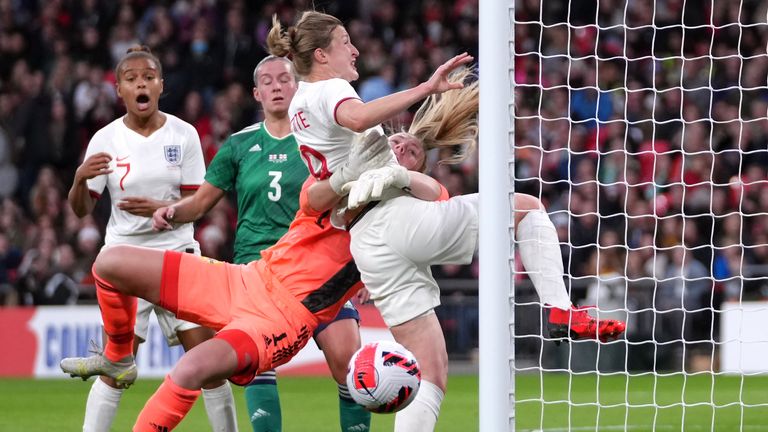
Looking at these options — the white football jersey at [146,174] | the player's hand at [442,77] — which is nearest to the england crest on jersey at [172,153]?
the white football jersey at [146,174]

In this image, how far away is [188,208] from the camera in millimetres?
6223

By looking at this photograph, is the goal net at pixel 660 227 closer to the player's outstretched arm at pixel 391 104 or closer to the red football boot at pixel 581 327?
the red football boot at pixel 581 327

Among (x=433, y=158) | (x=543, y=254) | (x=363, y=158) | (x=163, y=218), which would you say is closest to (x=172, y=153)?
(x=163, y=218)

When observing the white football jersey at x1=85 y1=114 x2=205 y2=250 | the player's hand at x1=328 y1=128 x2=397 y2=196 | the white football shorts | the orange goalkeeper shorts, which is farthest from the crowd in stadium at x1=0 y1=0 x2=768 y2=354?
the orange goalkeeper shorts

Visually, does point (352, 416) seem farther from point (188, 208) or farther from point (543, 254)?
point (543, 254)

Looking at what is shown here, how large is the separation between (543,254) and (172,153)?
2.27 metres

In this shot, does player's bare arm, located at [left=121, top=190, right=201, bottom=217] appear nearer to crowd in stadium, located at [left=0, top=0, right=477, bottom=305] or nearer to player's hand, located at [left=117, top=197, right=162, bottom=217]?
player's hand, located at [left=117, top=197, right=162, bottom=217]

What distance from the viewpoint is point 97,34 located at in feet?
51.4

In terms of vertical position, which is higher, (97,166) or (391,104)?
(391,104)

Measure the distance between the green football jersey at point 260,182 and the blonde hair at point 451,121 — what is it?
88 cm

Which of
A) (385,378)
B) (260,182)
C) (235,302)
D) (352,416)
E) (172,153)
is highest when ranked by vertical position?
(172,153)

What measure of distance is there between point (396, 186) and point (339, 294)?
537 millimetres

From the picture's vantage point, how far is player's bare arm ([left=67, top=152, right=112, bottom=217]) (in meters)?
5.93

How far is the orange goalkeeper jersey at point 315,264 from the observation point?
5.15 meters
